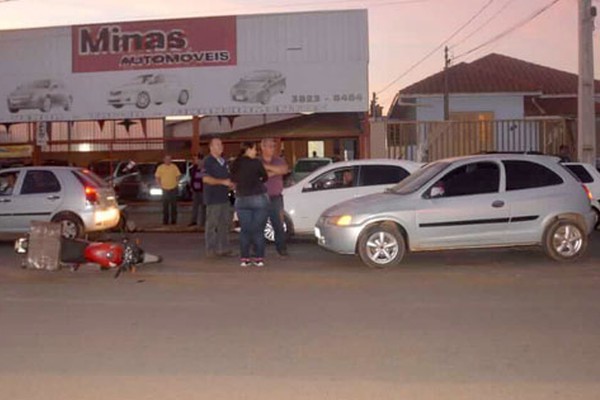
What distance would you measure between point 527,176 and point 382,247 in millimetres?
2328

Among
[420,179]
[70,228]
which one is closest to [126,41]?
[70,228]

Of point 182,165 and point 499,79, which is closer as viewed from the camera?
point 182,165

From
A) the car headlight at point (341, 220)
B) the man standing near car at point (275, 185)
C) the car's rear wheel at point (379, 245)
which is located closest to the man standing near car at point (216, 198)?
the man standing near car at point (275, 185)

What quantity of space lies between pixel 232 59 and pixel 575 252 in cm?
1225

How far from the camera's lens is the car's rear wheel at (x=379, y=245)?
1174 cm

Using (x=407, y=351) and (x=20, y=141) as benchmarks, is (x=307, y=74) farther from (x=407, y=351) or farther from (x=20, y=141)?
(x=407, y=351)

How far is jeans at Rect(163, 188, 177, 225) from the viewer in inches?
771

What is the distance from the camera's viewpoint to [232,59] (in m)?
22.1

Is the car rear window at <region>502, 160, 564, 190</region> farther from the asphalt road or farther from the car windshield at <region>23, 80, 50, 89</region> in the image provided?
the car windshield at <region>23, 80, 50, 89</region>

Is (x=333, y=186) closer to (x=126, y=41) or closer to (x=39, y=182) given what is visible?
(x=39, y=182)

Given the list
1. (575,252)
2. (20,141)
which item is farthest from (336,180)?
(20,141)

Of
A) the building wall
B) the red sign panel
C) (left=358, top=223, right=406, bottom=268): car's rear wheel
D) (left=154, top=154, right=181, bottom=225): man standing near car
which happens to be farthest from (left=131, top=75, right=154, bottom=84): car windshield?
(left=358, top=223, right=406, bottom=268): car's rear wheel

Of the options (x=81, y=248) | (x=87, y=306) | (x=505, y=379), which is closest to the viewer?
(x=505, y=379)

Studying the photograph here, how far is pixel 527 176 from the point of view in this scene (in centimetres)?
1219
